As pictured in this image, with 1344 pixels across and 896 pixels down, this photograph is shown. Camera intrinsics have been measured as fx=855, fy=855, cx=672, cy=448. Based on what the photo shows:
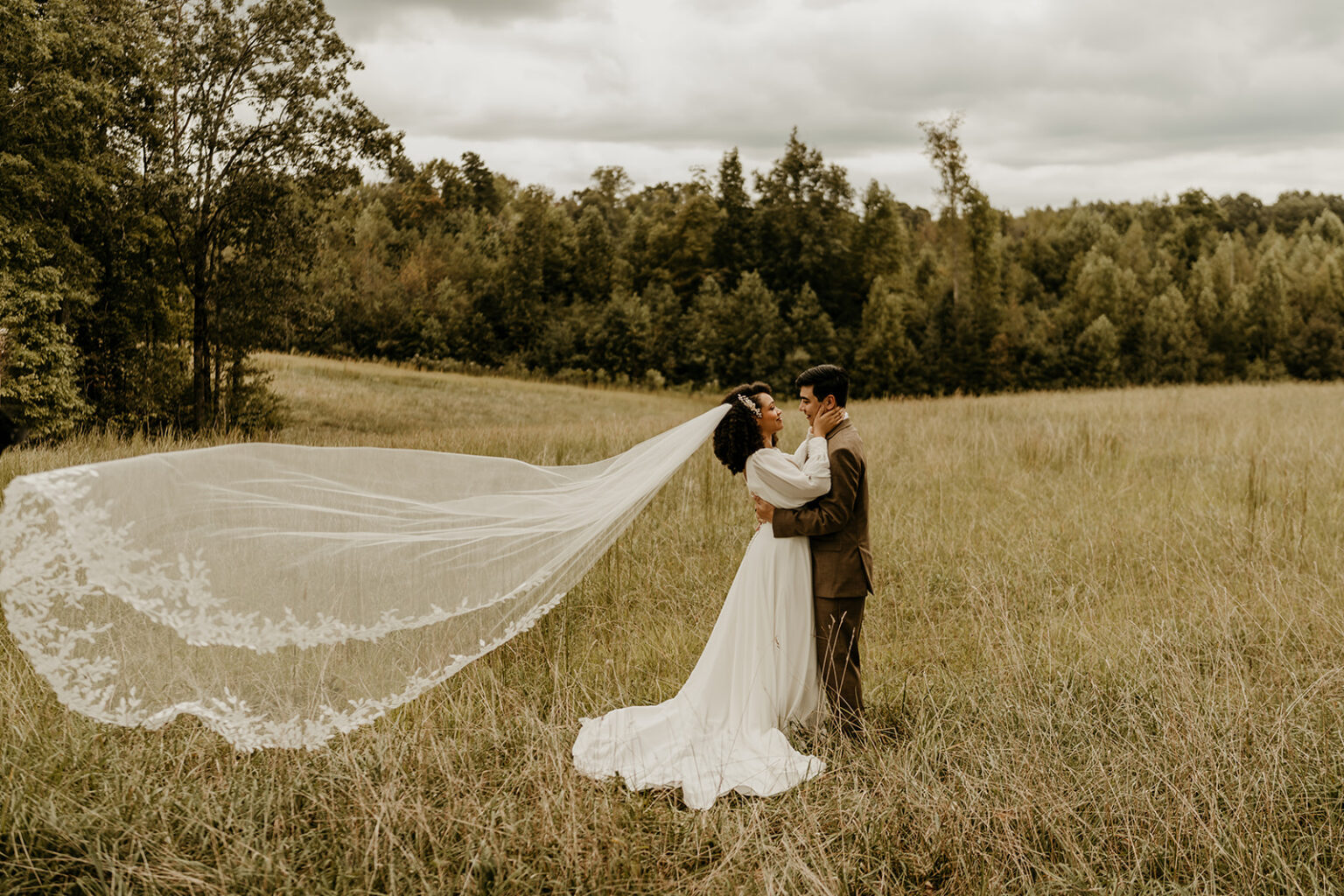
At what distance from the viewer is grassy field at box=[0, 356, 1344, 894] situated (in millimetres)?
3148

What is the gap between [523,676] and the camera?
5.11 metres

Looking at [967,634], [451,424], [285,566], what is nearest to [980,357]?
[451,424]

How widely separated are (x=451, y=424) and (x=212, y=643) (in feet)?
92.3

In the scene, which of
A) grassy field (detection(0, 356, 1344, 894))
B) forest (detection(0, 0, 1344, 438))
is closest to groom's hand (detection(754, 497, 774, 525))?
grassy field (detection(0, 356, 1344, 894))

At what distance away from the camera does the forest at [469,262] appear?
1806 cm

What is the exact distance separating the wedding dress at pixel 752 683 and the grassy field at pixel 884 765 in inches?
8.5

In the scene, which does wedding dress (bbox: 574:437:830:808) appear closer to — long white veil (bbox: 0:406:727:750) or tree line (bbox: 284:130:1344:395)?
long white veil (bbox: 0:406:727:750)

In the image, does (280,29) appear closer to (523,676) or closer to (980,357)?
(523,676)

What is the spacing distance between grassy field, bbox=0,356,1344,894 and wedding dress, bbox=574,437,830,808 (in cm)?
22

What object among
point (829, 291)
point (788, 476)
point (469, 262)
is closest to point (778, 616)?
point (788, 476)

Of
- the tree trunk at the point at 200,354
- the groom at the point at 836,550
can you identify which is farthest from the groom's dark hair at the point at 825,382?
the tree trunk at the point at 200,354

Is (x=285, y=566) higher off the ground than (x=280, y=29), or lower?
lower

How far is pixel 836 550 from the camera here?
4137mm

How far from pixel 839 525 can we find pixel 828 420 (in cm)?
51
